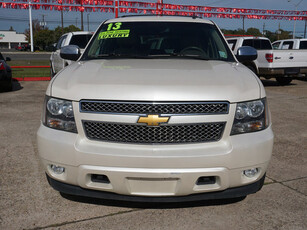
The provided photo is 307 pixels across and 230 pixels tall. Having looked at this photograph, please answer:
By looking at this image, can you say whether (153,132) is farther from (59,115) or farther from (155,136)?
(59,115)

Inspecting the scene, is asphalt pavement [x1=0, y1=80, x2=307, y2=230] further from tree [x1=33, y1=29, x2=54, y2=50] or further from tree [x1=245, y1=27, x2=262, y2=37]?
tree [x1=33, y1=29, x2=54, y2=50]

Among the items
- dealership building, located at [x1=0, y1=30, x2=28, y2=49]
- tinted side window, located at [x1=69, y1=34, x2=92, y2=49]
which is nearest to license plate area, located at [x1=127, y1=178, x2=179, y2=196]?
tinted side window, located at [x1=69, y1=34, x2=92, y2=49]

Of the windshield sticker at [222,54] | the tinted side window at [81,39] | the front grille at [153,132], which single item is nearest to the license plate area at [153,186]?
the front grille at [153,132]

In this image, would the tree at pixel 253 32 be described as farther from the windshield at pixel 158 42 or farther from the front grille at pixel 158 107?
the front grille at pixel 158 107

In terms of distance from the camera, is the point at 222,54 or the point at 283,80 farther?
the point at 283,80

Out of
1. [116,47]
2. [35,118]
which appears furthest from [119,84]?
[35,118]

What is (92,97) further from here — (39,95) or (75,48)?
(39,95)

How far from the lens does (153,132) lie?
8.11 feet

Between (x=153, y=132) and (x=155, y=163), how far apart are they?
23 cm

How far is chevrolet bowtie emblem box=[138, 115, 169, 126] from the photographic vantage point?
2436 millimetres

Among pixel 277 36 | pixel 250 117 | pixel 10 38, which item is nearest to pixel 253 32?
pixel 277 36

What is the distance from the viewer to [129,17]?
4.58 metres

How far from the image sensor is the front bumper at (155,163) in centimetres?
242

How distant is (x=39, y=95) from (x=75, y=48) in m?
5.92
